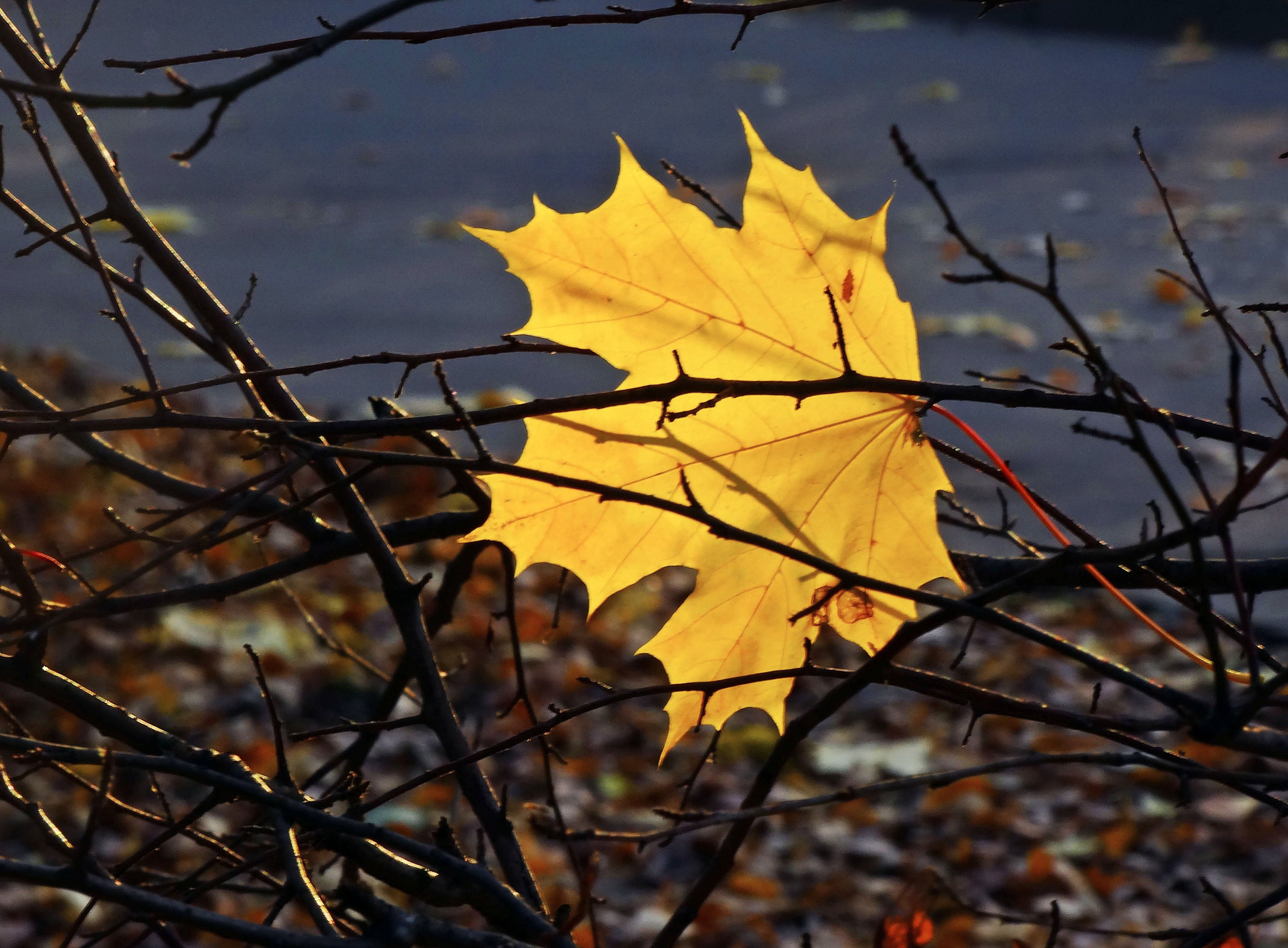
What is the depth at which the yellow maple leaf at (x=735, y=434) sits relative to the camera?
0.86 m

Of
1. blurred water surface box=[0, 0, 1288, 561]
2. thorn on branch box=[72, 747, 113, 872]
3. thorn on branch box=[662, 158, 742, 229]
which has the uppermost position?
blurred water surface box=[0, 0, 1288, 561]

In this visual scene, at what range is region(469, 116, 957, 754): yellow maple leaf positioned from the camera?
2.82 ft

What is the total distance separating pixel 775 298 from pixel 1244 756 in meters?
2.60

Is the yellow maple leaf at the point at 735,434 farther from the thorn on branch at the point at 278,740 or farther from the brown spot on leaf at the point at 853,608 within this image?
the thorn on branch at the point at 278,740

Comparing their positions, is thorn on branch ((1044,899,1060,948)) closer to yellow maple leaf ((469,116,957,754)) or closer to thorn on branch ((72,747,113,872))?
yellow maple leaf ((469,116,957,754))

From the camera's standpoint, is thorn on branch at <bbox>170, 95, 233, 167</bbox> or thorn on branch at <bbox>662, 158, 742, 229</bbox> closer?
thorn on branch at <bbox>170, 95, 233, 167</bbox>

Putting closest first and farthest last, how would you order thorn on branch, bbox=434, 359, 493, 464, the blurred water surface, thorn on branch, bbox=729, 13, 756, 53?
thorn on branch, bbox=434, 359, 493, 464 < thorn on branch, bbox=729, 13, 756, 53 < the blurred water surface

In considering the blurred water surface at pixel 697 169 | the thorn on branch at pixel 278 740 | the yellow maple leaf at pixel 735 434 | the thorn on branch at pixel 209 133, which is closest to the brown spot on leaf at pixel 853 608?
the yellow maple leaf at pixel 735 434

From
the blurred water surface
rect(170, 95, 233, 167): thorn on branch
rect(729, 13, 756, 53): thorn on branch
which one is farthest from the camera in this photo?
the blurred water surface

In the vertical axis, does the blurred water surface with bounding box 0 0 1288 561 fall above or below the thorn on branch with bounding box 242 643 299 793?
above

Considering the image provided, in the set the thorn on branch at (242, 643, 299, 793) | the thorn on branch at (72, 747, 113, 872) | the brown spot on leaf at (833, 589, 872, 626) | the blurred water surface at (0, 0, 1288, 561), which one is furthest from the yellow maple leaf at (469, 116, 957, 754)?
the blurred water surface at (0, 0, 1288, 561)

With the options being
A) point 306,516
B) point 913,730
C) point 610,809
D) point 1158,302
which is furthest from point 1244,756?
point 1158,302

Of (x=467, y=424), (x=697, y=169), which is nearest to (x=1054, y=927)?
(x=467, y=424)

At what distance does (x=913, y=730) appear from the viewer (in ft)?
11.2
